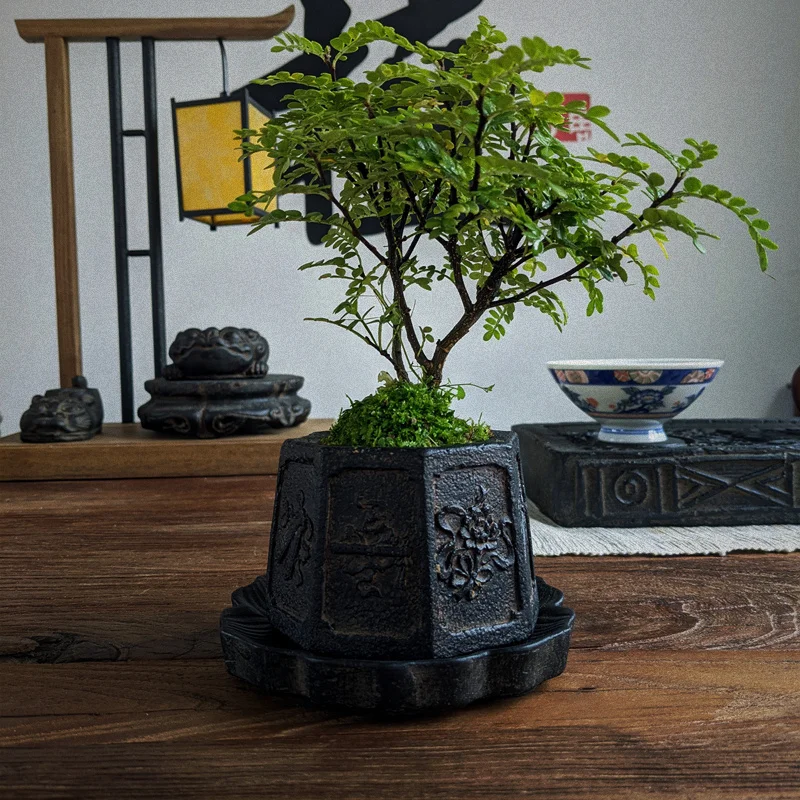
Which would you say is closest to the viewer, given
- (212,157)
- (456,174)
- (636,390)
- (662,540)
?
(456,174)

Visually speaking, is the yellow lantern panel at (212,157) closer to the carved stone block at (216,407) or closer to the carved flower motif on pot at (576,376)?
the carved stone block at (216,407)

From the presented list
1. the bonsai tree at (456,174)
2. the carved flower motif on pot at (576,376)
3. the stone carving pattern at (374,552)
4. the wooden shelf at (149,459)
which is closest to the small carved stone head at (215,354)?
the wooden shelf at (149,459)

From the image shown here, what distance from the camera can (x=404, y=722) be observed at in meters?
0.48

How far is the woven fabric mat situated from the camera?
2.99 ft

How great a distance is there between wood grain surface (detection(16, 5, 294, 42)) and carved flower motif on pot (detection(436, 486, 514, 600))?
173 cm

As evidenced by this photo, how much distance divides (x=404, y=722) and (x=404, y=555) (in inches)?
3.8

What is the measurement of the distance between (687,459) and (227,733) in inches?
30.4

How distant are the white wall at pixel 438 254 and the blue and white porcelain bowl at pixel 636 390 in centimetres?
187

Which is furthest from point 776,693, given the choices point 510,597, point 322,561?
point 322,561

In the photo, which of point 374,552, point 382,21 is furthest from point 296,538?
point 382,21

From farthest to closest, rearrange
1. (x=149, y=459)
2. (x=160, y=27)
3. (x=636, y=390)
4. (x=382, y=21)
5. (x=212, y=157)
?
(x=382, y=21) → (x=160, y=27) → (x=212, y=157) → (x=149, y=459) → (x=636, y=390)

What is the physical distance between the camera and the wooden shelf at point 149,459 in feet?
5.09

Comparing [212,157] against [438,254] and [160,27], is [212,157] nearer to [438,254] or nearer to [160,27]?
[160,27]

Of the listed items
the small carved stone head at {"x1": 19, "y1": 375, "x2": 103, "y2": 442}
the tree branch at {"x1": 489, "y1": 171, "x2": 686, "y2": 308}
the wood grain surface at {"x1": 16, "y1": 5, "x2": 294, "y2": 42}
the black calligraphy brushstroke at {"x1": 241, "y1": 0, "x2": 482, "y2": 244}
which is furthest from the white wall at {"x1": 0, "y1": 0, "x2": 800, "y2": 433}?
the tree branch at {"x1": 489, "y1": 171, "x2": 686, "y2": 308}
